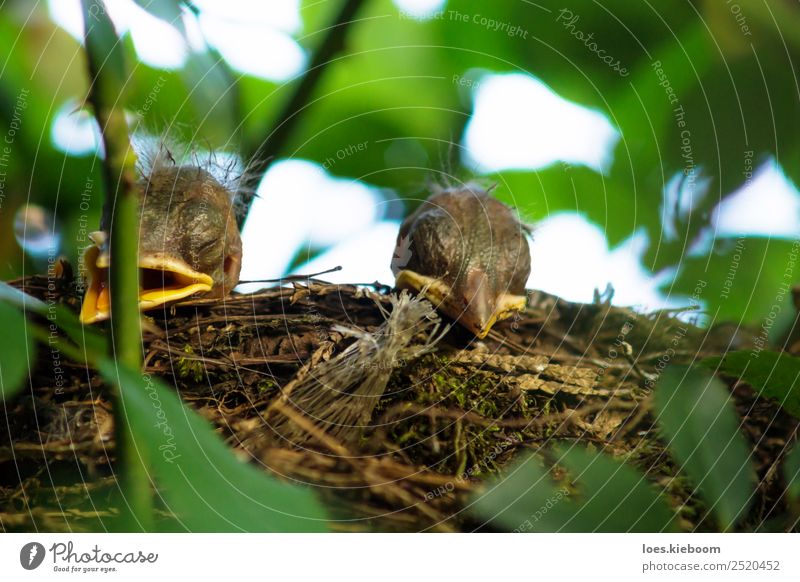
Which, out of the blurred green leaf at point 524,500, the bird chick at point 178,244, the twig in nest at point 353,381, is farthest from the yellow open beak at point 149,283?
the blurred green leaf at point 524,500

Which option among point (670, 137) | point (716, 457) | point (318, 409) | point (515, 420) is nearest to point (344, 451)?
point (318, 409)

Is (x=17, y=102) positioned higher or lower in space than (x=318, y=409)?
higher

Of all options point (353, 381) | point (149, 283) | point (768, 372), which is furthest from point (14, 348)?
point (768, 372)

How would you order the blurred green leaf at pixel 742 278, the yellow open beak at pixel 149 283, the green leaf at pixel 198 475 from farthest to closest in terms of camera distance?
1. the blurred green leaf at pixel 742 278
2. the yellow open beak at pixel 149 283
3. the green leaf at pixel 198 475

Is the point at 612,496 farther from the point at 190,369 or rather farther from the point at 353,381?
the point at 190,369

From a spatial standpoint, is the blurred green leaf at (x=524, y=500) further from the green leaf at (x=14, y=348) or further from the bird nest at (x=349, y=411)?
the green leaf at (x=14, y=348)

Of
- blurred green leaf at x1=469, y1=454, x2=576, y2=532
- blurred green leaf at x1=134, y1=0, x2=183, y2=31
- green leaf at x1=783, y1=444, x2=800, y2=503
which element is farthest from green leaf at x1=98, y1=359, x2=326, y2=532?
green leaf at x1=783, y1=444, x2=800, y2=503
